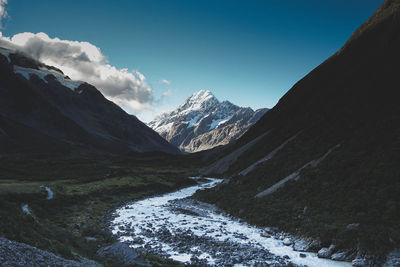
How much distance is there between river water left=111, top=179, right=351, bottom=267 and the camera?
20719mm

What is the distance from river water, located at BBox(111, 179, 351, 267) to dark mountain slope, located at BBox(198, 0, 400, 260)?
10.9 ft

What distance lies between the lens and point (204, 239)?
2619 centimetres

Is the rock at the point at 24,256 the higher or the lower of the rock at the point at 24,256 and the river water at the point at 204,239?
the higher

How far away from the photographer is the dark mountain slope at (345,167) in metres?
23.4

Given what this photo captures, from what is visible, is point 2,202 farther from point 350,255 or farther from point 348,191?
point 348,191

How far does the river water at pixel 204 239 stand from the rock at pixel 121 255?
12.4 ft

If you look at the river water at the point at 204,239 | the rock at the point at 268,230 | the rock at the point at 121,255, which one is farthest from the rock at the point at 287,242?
the rock at the point at 121,255

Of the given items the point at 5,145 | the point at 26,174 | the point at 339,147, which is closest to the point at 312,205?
the point at 339,147

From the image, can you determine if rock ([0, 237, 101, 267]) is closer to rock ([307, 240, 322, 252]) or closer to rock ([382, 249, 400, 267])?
rock ([307, 240, 322, 252])

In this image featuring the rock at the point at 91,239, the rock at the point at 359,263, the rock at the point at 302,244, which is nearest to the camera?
the rock at the point at 359,263

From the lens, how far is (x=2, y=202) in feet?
62.7

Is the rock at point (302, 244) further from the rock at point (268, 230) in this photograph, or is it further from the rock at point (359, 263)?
the rock at point (359, 263)

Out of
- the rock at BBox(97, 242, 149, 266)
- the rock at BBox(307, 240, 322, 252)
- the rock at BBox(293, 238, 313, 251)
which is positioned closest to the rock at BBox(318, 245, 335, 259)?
the rock at BBox(307, 240, 322, 252)

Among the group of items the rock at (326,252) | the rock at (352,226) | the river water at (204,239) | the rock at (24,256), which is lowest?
the river water at (204,239)
